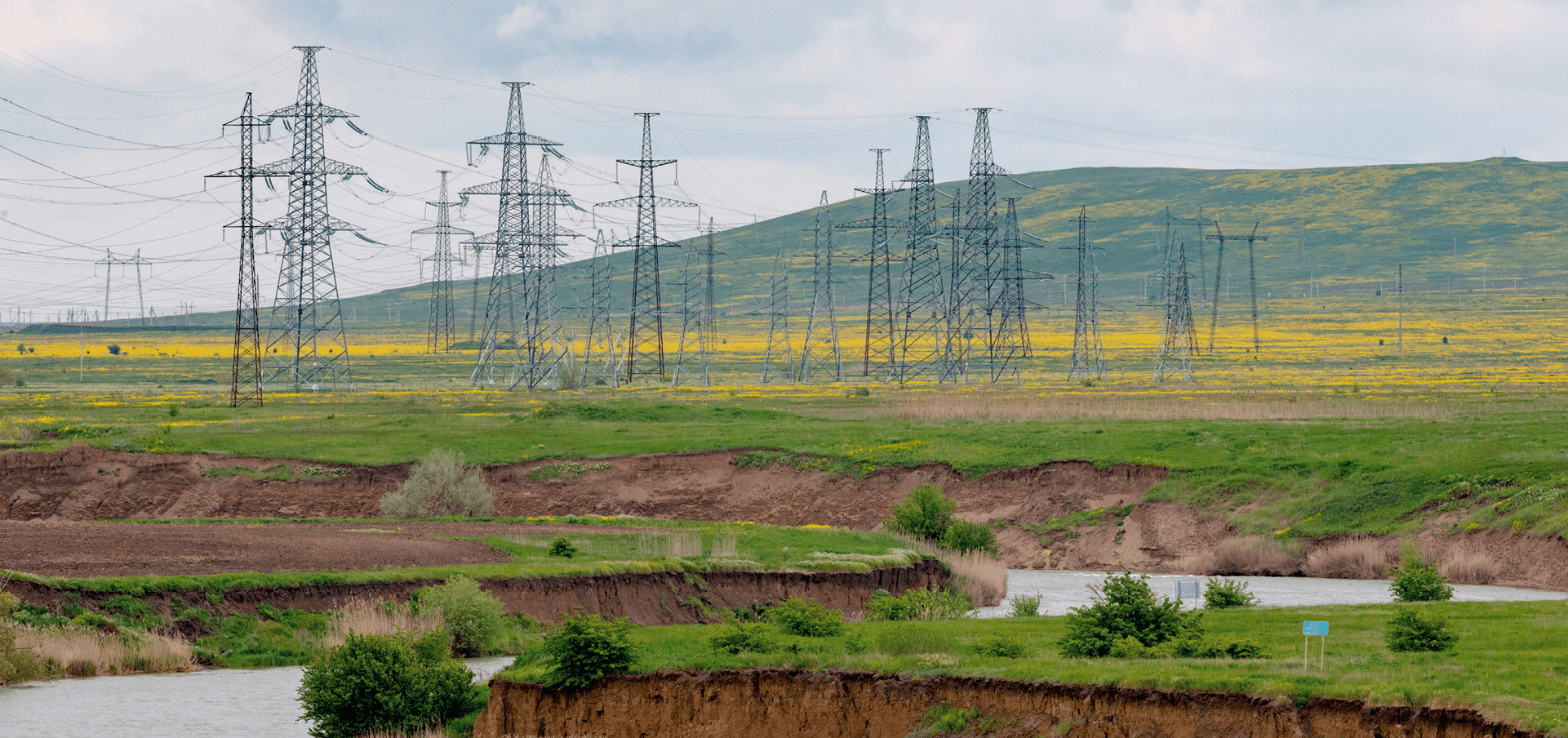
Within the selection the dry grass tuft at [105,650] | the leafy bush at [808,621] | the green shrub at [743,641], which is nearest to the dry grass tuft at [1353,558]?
→ the leafy bush at [808,621]

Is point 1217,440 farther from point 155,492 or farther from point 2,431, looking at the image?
point 2,431

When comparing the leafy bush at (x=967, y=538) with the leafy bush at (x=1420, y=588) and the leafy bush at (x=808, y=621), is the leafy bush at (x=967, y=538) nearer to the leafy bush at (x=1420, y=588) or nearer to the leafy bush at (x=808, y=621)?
the leafy bush at (x=1420, y=588)

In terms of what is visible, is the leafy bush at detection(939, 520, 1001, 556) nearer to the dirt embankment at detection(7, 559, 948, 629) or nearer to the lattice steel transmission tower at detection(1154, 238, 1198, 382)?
the dirt embankment at detection(7, 559, 948, 629)

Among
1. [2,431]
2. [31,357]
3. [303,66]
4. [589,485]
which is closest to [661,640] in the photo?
[589,485]

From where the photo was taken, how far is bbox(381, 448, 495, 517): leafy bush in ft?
182

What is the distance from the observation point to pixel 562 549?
40438 mm

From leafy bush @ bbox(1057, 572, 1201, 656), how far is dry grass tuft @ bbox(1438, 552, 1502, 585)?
72.0 feet

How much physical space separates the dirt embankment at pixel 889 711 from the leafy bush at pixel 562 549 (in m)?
15.0

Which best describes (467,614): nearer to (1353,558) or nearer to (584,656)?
(584,656)

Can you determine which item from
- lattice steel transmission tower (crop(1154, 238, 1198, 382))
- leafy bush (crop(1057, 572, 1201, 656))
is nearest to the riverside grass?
leafy bush (crop(1057, 572, 1201, 656))

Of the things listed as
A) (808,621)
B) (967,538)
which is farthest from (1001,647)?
(967,538)

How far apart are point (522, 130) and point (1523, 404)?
6064cm

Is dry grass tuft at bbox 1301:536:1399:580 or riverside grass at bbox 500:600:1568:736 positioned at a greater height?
riverside grass at bbox 500:600:1568:736

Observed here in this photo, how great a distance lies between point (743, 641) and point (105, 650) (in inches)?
516
